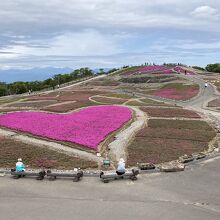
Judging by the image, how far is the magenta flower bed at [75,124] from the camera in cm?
4072

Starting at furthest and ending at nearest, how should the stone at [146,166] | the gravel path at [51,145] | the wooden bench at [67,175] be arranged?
the gravel path at [51,145]
the stone at [146,166]
the wooden bench at [67,175]

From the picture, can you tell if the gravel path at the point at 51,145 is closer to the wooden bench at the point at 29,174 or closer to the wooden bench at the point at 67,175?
the wooden bench at the point at 67,175

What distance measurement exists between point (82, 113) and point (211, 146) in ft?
80.0

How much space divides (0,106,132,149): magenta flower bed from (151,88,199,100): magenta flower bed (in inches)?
954

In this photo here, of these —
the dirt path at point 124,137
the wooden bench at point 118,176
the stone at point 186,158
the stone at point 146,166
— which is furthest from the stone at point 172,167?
the dirt path at point 124,137

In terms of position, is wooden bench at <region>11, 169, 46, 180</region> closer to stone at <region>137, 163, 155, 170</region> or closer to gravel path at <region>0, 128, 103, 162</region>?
gravel path at <region>0, 128, 103, 162</region>

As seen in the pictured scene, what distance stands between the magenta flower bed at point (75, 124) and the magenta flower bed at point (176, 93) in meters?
24.2

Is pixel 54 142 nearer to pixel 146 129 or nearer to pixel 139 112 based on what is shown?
pixel 146 129

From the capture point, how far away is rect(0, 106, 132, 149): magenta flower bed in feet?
134

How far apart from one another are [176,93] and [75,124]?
45.3 m

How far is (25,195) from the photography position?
2452 centimetres

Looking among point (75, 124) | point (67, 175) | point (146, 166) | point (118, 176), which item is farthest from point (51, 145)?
point (118, 176)

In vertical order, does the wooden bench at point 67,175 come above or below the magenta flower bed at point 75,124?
below

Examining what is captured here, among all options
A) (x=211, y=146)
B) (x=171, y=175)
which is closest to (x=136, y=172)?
(x=171, y=175)
